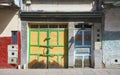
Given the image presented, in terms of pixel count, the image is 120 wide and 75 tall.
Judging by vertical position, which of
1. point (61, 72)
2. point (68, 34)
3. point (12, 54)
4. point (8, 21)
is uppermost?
point (8, 21)

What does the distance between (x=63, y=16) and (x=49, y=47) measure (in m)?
1.73

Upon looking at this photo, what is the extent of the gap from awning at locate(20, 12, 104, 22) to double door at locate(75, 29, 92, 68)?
0.72 m

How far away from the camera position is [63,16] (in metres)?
17.1

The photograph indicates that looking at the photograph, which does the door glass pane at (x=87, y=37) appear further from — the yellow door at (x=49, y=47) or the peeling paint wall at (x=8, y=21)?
the peeling paint wall at (x=8, y=21)

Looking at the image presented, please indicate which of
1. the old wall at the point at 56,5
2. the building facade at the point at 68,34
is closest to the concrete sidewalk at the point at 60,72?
the building facade at the point at 68,34

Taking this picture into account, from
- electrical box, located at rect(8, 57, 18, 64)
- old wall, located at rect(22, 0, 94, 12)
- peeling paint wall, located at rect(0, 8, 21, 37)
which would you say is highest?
old wall, located at rect(22, 0, 94, 12)

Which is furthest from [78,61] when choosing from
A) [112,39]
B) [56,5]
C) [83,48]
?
[56,5]

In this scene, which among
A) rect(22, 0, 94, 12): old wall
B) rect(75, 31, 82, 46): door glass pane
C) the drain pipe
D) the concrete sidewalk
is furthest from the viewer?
rect(75, 31, 82, 46): door glass pane

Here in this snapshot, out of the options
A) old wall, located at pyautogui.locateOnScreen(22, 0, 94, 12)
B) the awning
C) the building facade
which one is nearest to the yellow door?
the building facade

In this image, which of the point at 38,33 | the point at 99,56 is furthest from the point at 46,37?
the point at 99,56

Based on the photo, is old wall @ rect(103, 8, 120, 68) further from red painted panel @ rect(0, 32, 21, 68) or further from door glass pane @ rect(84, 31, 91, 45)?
red painted panel @ rect(0, 32, 21, 68)

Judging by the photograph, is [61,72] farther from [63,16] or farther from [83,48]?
[63,16]

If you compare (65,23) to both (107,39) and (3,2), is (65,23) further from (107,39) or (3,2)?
(3,2)

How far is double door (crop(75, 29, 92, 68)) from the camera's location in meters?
17.6
